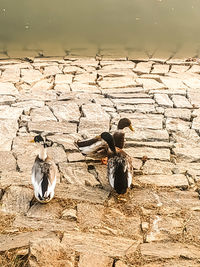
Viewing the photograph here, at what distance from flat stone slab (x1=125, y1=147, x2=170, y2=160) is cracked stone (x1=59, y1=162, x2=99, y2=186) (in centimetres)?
80

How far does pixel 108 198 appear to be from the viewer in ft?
17.2

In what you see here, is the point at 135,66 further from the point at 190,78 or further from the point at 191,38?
the point at 191,38

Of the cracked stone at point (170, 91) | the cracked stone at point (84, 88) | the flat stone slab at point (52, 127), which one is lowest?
the flat stone slab at point (52, 127)

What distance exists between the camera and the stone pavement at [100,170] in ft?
14.3

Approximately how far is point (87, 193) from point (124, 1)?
13.3 m

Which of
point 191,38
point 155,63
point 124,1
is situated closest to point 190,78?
point 155,63

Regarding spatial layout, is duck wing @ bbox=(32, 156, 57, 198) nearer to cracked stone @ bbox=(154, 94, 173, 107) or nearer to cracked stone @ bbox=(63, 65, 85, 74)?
cracked stone @ bbox=(154, 94, 173, 107)

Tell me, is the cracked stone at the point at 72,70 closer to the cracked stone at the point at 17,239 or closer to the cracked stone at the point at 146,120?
the cracked stone at the point at 146,120

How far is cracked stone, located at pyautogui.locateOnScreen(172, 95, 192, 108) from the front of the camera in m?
8.09

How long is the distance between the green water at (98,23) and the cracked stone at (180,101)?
4.93 metres

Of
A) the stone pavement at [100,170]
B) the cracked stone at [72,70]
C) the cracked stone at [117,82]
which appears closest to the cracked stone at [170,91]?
the stone pavement at [100,170]

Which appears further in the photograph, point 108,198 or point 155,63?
point 155,63

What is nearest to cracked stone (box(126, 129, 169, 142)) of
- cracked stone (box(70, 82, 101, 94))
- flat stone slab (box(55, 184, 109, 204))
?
flat stone slab (box(55, 184, 109, 204))

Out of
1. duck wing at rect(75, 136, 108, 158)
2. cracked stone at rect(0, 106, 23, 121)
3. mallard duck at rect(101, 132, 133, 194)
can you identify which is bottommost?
mallard duck at rect(101, 132, 133, 194)
